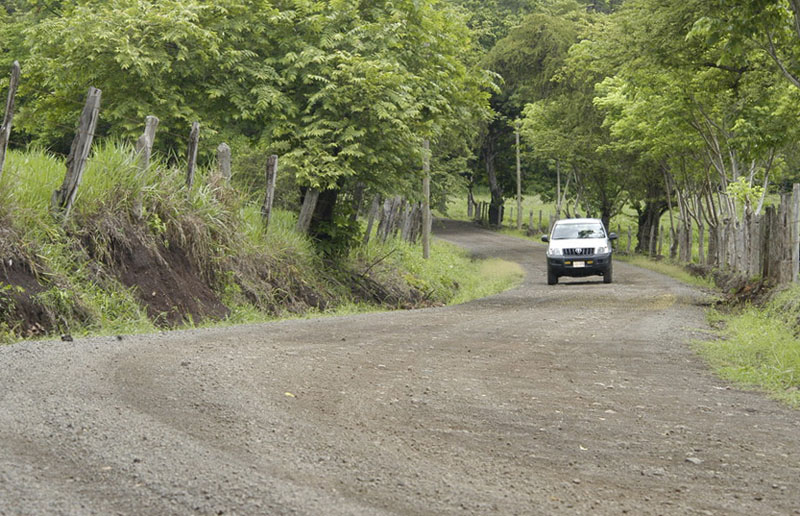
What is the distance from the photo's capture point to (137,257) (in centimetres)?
1283

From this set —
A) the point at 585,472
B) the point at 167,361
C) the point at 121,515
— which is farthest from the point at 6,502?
the point at 167,361

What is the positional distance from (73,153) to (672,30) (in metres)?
11.3

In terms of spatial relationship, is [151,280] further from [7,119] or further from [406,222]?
[406,222]

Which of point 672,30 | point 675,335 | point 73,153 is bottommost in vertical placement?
point 675,335

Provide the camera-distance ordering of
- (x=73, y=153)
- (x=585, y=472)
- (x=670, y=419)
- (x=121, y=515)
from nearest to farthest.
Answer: (x=121, y=515) < (x=585, y=472) < (x=670, y=419) < (x=73, y=153)

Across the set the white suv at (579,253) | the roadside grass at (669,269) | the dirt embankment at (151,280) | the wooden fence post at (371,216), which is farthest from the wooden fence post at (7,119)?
the roadside grass at (669,269)

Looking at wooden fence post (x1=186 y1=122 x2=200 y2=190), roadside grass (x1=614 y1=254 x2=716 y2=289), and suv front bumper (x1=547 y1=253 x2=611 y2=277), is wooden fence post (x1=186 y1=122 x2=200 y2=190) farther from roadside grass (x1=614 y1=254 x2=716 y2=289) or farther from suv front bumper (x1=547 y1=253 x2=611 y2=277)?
roadside grass (x1=614 y1=254 x2=716 y2=289)

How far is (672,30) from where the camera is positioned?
56.6 ft

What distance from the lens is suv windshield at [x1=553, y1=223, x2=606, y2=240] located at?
2688 cm

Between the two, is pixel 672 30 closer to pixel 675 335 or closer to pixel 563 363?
pixel 675 335

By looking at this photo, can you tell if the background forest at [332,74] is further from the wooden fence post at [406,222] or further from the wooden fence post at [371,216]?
the wooden fence post at [406,222]

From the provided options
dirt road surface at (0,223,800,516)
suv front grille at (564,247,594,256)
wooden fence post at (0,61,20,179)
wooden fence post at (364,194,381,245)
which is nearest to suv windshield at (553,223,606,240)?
suv front grille at (564,247,594,256)

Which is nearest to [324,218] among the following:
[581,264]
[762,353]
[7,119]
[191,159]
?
[191,159]

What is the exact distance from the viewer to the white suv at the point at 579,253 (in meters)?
26.2
